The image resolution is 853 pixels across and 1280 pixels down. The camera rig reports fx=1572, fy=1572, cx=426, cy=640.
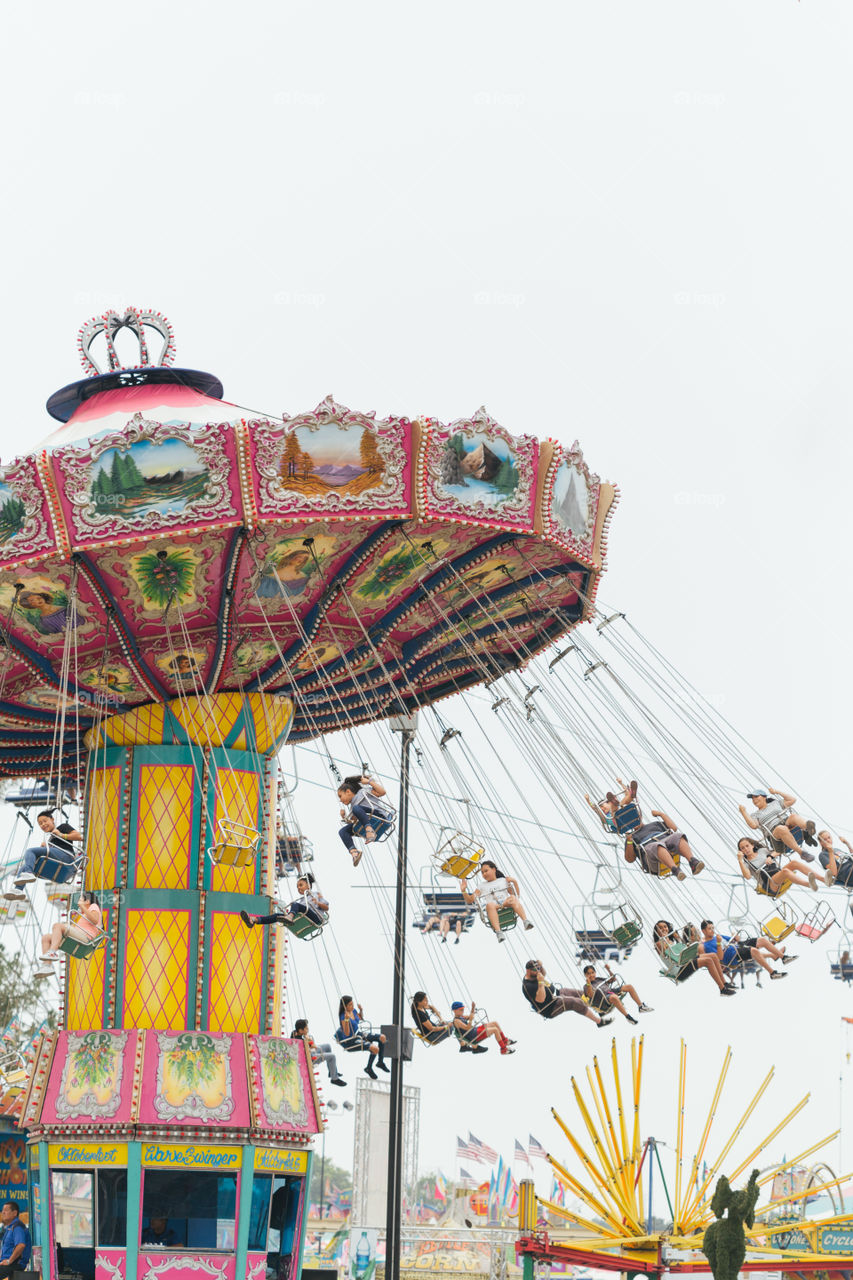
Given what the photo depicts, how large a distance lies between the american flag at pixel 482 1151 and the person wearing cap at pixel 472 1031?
2738 cm

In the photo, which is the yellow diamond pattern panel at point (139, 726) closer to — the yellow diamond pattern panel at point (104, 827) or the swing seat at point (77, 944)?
the yellow diamond pattern panel at point (104, 827)

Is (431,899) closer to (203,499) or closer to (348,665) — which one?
(348,665)

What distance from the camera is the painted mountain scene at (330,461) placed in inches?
592

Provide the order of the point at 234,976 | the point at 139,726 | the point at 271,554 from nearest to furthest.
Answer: the point at 271,554 < the point at 234,976 < the point at 139,726

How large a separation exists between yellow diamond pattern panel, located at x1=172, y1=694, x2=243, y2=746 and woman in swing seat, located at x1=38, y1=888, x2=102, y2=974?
331 centimetres

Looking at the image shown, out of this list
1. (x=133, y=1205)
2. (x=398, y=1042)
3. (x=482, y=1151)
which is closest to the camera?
(x=133, y=1205)

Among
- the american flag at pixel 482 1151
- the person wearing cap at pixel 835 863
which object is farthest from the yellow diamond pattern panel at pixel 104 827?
the american flag at pixel 482 1151

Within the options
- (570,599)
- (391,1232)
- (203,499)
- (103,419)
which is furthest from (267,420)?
(391,1232)

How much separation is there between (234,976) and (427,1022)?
2242 mm

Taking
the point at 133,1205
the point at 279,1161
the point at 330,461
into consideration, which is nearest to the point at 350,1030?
the point at 279,1161

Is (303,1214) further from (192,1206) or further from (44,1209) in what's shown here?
(44,1209)

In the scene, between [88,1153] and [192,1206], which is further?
[192,1206]

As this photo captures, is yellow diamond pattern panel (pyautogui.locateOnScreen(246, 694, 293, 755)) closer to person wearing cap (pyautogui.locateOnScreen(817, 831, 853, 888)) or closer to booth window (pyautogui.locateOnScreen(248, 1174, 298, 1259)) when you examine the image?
booth window (pyautogui.locateOnScreen(248, 1174, 298, 1259))

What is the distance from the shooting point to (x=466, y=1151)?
144ft
